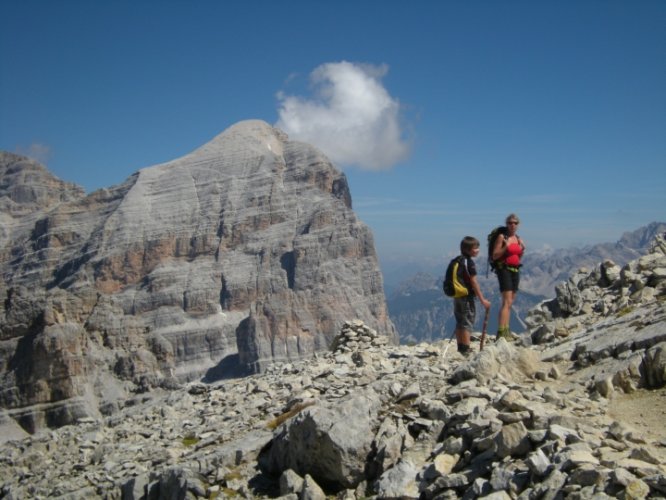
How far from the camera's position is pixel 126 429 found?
21828 millimetres

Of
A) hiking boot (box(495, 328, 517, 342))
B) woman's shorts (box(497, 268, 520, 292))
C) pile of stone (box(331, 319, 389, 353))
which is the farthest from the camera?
pile of stone (box(331, 319, 389, 353))

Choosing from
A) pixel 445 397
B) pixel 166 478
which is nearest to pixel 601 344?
pixel 445 397

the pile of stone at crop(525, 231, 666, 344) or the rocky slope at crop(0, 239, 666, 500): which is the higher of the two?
the pile of stone at crop(525, 231, 666, 344)

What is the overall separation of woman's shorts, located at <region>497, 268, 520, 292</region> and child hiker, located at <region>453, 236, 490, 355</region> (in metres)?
1.44

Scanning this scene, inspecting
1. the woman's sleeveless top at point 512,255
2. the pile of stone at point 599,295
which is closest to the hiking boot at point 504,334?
the pile of stone at point 599,295

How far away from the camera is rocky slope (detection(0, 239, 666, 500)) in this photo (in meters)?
8.88

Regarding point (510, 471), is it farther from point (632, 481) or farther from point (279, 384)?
point (279, 384)

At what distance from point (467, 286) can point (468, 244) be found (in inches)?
47.1

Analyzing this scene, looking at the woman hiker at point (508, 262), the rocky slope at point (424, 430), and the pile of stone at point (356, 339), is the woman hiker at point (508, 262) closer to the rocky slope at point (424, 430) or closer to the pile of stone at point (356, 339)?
the rocky slope at point (424, 430)

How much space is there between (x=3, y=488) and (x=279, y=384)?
1000 centimetres

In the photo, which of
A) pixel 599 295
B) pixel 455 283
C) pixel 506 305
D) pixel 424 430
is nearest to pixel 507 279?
pixel 506 305

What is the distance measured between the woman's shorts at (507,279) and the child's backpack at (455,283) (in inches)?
73.6

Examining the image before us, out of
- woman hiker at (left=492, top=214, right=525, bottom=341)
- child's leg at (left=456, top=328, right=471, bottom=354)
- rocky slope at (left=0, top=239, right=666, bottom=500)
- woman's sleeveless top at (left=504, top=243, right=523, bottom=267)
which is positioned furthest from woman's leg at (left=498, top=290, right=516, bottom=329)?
rocky slope at (left=0, top=239, right=666, bottom=500)

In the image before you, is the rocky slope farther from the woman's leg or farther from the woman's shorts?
the woman's shorts
